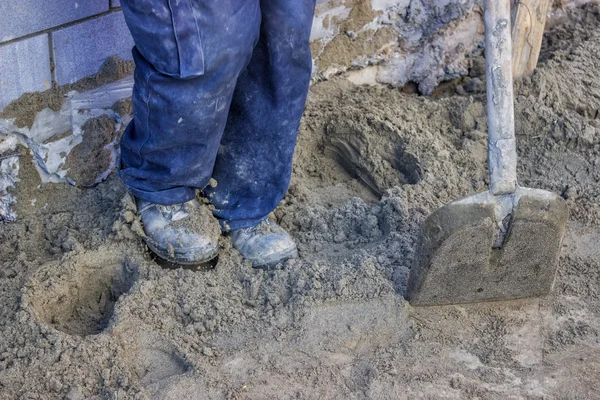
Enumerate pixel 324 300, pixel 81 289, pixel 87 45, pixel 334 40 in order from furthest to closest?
1. pixel 334 40
2. pixel 87 45
3. pixel 81 289
4. pixel 324 300

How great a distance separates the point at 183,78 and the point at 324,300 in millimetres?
778

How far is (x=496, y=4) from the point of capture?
2.02m

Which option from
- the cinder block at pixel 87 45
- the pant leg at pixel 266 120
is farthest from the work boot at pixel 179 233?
the cinder block at pixel 87 45

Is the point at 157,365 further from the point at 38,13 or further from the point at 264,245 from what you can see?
the point at 38,13

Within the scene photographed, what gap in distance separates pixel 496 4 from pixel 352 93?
124 cm

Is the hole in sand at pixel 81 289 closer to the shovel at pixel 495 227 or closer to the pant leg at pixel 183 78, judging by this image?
the pant leg at pixel 183 78

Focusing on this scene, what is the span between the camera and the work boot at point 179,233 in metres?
2.41

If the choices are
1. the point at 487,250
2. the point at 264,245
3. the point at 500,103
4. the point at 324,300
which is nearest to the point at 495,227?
the point at 487,250

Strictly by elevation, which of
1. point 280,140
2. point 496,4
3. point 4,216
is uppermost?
point 496,4

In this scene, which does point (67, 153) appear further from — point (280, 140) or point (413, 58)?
point (413, 58)

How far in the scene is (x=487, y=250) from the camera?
2.15 m

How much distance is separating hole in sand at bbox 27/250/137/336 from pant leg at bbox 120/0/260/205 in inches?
12.5

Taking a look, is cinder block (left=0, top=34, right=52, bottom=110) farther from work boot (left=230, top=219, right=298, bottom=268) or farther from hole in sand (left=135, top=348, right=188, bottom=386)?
hole in sand (left=135, top=348, right=188, bottom=386)

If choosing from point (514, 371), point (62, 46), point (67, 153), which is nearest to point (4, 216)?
point (67, 153)
